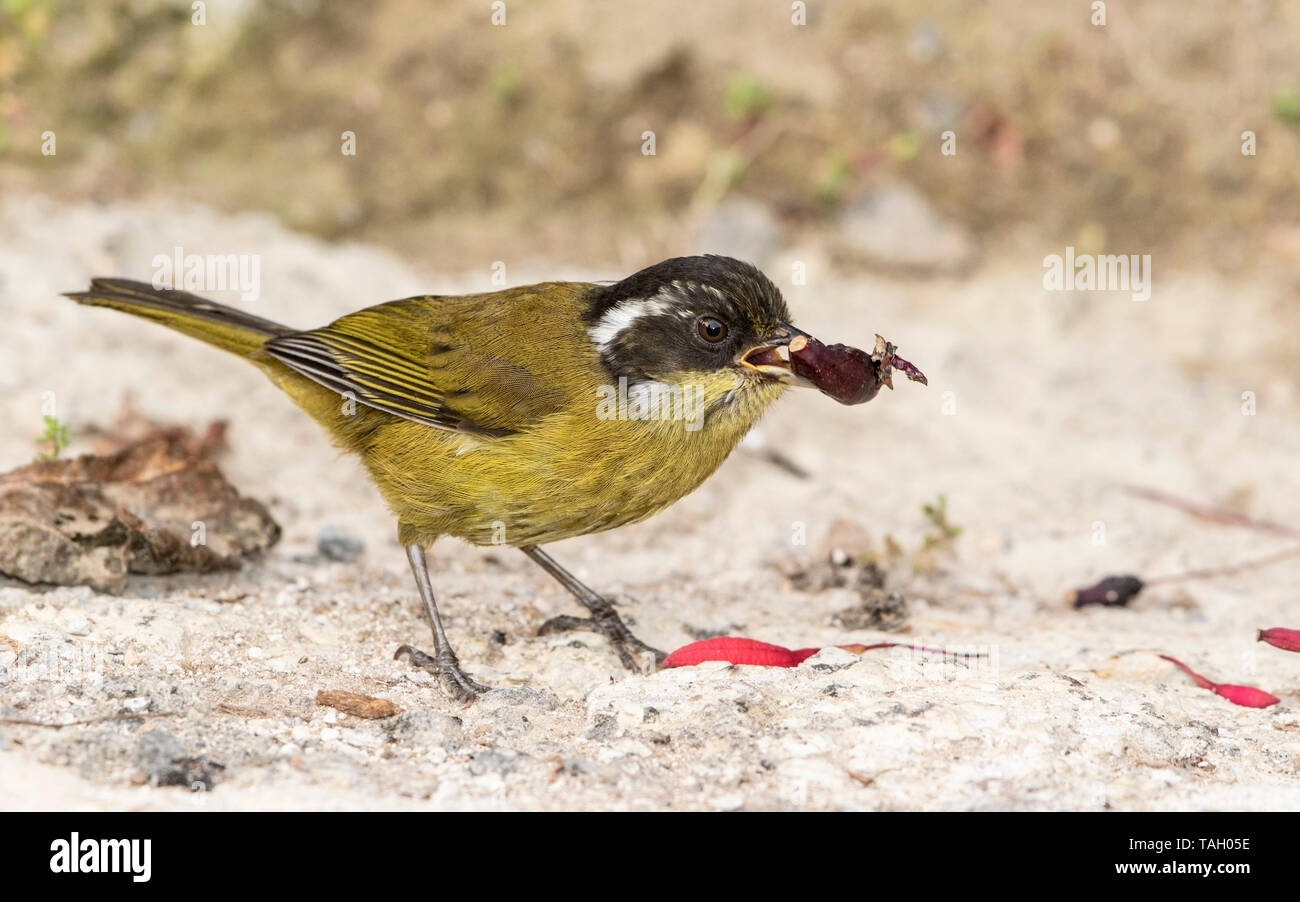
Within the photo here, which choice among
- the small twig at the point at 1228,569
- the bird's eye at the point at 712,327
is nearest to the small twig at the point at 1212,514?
the small twig at the point at 1228,569

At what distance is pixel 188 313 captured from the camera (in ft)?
19.4

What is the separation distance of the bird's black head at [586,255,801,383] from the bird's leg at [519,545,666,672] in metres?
0.93

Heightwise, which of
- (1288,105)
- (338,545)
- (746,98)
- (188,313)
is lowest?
(338,545)

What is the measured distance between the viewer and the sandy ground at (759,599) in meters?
3.93

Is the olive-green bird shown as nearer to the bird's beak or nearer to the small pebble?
the bird's beak

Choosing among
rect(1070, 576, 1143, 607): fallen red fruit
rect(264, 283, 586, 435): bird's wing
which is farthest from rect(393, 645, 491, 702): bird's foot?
rect(1070, 576, 1143, 607): fallen red fruit

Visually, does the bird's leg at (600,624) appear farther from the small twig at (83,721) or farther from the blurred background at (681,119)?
the blurred background at (681,119)

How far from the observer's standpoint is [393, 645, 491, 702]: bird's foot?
15.4 ft

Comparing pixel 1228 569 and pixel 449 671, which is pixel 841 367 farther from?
pixel 1228 569

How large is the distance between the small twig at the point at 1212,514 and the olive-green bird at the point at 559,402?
277cm

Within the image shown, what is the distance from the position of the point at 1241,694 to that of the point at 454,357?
9.67ft

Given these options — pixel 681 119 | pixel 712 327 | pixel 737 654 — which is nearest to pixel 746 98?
pixel 681 119

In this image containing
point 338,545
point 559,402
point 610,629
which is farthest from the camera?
point 338,545
